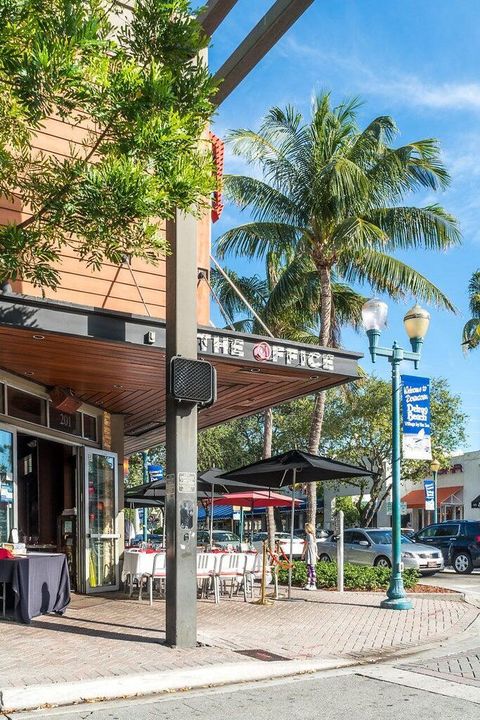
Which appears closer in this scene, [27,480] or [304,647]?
[304,647]

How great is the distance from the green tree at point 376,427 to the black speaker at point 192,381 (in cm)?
2919

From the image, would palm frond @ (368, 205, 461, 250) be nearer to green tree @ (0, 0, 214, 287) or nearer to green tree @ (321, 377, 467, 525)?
green tree @ (0, 0, 214, 287)

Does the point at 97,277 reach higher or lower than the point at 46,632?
higher

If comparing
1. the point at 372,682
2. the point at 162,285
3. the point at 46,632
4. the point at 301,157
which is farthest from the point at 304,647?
the point at 301,157

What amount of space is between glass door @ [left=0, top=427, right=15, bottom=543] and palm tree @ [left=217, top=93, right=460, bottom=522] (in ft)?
26.6

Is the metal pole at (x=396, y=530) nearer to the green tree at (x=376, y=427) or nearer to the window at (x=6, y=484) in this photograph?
the window at (x=6, y=484)

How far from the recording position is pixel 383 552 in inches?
934

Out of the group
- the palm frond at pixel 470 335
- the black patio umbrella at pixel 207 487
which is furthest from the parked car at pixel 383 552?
the palm frond at pixel 470 335

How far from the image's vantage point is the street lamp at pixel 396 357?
13172mm

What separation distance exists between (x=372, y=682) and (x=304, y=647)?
2.20 meters

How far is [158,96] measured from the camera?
7.01 metres

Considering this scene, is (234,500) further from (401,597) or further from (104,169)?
(104,169)

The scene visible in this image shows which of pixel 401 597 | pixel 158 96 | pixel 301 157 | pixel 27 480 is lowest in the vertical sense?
pixel 401 597

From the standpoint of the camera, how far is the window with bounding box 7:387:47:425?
41.1 ft
